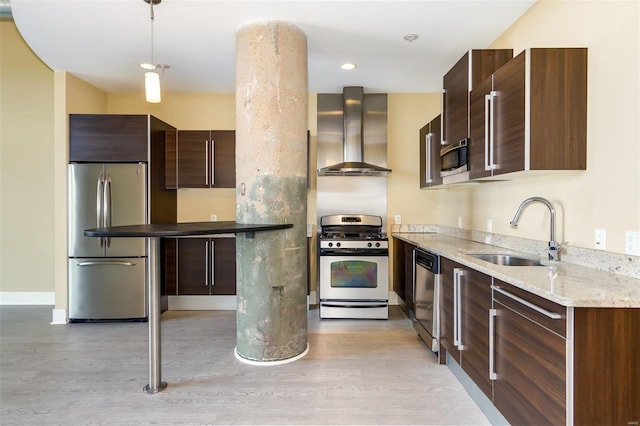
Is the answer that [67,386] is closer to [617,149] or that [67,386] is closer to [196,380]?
[196,380]

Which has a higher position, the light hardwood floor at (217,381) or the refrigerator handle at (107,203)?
the refrigerator handle at (107,203)

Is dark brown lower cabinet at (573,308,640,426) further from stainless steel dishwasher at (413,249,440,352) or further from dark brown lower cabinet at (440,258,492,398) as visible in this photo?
stainless steel dishwasher at (413,249,440,352)

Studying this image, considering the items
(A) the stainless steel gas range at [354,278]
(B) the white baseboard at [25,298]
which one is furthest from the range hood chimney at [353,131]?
(B) the white baseboard at [25,298]

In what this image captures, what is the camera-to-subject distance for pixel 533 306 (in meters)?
1.52

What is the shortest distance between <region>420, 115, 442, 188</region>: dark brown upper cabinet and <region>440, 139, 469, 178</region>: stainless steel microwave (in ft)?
1.09

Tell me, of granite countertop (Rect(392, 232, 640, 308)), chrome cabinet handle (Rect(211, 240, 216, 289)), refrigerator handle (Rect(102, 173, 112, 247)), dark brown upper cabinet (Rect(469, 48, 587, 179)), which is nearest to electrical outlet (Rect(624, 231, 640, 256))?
granite countertop (Rect(392, 232, 640, 308))

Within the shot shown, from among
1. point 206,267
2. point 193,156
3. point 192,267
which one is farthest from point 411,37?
point 192,267

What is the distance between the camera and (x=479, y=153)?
8.19 ft

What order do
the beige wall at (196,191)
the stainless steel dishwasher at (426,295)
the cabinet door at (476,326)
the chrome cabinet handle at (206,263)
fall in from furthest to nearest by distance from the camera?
1. the chrome cabinet handle at (206,263)
2. the stainless steel dishwasher at (426,295)
3. the beige wall at (196,191)
4. the cabinet door at (476,326)

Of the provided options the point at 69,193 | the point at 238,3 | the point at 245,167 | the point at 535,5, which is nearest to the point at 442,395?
the point at 245,167

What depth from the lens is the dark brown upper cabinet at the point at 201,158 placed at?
426cm

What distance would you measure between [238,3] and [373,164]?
2559 millimetres

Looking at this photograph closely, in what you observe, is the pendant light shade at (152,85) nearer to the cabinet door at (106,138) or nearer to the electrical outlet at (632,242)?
the cabinet door at (106,138)

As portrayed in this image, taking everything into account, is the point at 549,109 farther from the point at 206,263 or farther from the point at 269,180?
the point at 206,263
